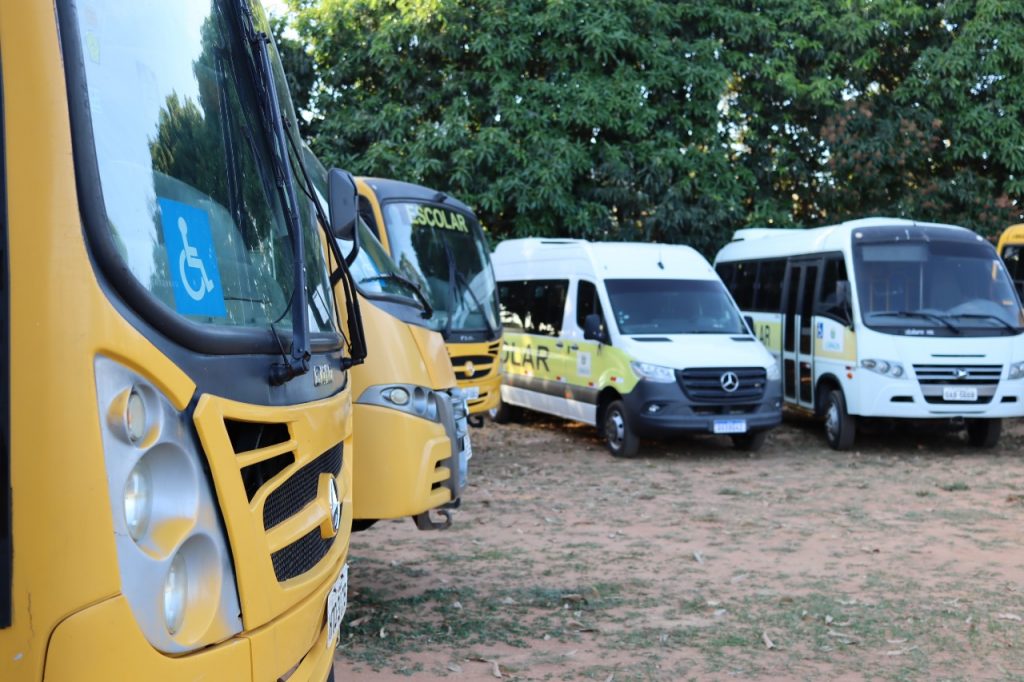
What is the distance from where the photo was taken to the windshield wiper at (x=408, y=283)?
5.73 m

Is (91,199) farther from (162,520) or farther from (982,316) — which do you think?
(982,316)

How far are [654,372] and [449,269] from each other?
2.49 metres

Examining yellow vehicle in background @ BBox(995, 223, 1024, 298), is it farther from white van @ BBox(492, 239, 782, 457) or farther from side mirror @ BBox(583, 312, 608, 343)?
side mirror @ BBox(583, 312, 608, 343)

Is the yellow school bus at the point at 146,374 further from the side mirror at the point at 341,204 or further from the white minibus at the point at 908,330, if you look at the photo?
the white minibus at the point at 908,330

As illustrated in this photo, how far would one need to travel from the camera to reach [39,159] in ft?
7.23

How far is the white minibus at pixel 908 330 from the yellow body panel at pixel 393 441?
879 centimetres

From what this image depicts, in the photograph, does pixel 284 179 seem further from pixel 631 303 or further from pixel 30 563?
pixel 631 303

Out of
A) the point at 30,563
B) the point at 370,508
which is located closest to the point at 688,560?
the point at 370,508

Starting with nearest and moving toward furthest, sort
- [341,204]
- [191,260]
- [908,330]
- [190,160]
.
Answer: [191,260]
[190,160]
[341,204]
[908,330]

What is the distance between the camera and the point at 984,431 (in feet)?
45.7

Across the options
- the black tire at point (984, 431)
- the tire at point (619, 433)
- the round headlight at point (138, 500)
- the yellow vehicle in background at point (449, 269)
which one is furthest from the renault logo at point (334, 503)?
the black tire at point (984, 431)

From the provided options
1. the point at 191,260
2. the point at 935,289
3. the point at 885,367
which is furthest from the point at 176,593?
the point at 935,289

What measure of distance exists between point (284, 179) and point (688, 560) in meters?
5.13

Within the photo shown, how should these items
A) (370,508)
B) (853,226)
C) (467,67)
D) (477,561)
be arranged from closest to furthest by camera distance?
(370,508) < (477,561) < (853,226) < (467,67)
